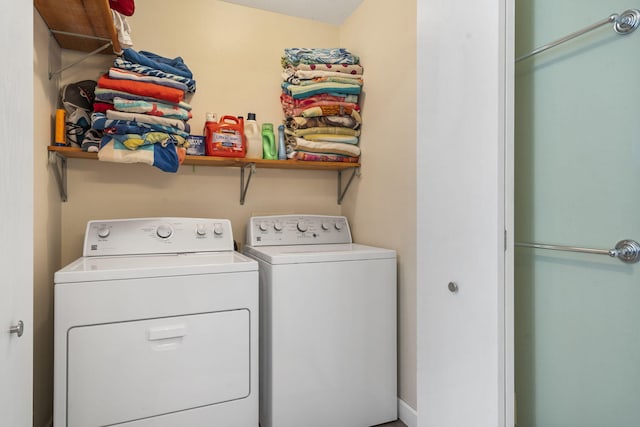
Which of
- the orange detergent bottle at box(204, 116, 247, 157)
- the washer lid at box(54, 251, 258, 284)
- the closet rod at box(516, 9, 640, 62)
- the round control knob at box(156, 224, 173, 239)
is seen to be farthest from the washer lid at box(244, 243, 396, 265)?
the closet rod at box(516, 9, 640, 62)

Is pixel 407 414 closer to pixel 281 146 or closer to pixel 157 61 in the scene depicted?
pixel 281 146

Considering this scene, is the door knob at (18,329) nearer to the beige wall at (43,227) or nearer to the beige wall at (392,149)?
the beige wall at (43,227)

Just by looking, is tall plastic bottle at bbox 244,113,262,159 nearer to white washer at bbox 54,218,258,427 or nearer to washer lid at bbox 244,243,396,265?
washer lid at bbox 244,243,396,265

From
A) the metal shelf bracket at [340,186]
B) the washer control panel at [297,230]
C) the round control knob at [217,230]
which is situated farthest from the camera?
the metal shelf bracket at [340,186]

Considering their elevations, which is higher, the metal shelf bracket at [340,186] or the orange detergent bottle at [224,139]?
the orange detergent bottle at [224,139]

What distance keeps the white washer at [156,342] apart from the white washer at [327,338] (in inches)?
4.7

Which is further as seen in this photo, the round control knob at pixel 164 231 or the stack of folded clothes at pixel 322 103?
the stack of folded clothes at pixel 322 103

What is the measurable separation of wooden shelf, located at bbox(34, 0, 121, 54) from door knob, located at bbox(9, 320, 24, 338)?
138 centimetres

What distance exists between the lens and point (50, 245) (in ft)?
5.72

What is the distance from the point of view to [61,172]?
193 centimetres

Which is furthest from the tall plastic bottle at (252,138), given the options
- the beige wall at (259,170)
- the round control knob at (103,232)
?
the round control knob at (103,232)

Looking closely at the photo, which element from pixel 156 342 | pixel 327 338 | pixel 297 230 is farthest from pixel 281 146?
pixel 156 342

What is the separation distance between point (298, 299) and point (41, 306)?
46.8 inches

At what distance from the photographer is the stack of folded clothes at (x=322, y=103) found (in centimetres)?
222
